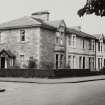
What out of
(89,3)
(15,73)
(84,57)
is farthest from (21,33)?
(89,3)

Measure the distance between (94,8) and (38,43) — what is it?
23.6m

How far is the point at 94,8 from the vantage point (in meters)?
13.3

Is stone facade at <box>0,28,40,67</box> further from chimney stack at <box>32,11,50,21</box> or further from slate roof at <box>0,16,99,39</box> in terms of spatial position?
chimney stack at <box>32,11,50,21</box>

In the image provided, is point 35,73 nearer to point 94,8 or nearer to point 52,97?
point 52,97

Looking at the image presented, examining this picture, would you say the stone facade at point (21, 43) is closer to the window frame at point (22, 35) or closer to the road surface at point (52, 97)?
the window frame at point (22, 35)

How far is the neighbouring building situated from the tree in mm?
23075

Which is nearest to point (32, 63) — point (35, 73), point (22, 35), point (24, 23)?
point (35, 73)

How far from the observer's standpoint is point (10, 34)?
1545 inches

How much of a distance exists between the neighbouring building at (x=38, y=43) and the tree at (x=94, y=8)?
2307 centimetres

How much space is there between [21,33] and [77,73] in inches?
348

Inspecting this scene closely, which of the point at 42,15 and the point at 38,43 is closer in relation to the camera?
the point at 38,43

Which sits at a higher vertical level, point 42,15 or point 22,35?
point 42,15

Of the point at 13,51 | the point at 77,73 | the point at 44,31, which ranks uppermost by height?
the point at 44,31

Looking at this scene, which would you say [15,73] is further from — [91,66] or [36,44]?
[91,66]
